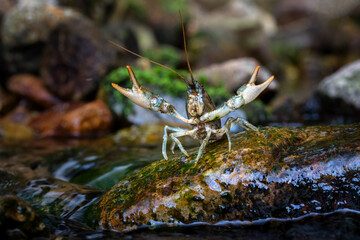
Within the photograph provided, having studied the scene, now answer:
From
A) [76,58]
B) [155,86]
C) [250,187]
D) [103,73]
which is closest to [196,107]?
[250,187]

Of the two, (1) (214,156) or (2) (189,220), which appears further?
(1) (214,156)

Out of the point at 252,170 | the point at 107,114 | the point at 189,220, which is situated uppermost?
the point at 107,114

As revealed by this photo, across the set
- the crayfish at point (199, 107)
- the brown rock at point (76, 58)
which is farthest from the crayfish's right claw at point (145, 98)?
the brown rock at point (76, 58)

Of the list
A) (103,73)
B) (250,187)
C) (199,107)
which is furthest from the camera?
(103,73)

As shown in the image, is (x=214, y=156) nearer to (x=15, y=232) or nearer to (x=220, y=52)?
(x=15, y=232)

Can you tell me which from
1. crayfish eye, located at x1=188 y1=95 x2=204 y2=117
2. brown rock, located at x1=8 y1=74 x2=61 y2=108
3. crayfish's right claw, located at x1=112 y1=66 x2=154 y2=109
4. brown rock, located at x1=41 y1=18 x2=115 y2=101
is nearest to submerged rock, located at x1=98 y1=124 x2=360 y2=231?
crayfish eye, located at x1=188 y1=95 x2=204 y2=117

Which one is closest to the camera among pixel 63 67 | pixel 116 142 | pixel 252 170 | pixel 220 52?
pixel 252 170

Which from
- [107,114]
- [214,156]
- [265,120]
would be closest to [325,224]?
[214,156]

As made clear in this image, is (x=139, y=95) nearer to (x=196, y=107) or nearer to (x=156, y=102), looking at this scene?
(x=156, y=102)

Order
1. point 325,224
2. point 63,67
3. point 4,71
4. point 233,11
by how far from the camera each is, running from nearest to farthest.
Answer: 1. point 325,224
2. point 63,67
3. point 4,71
4. point 233,11
